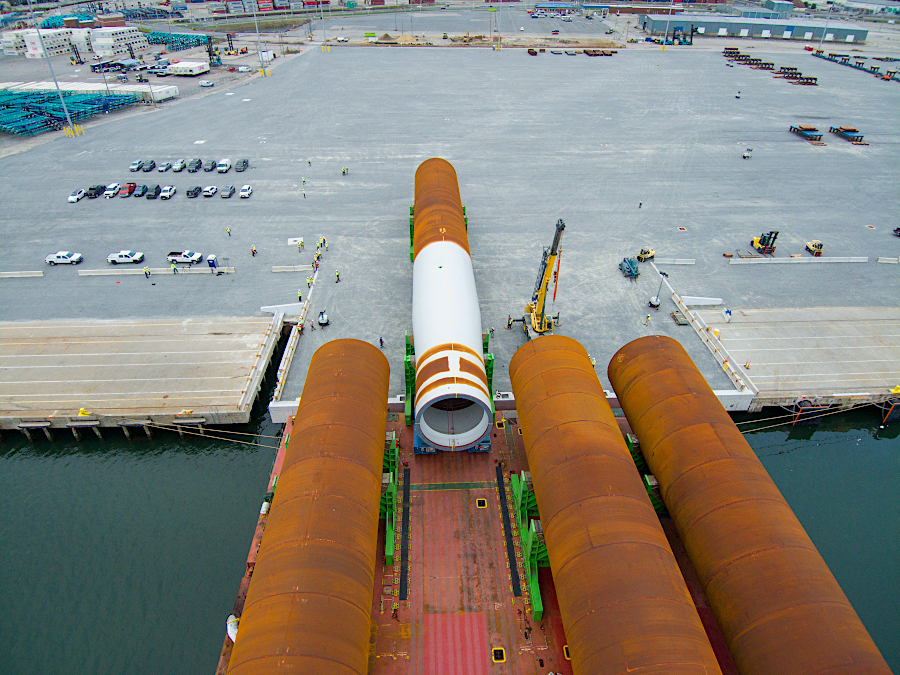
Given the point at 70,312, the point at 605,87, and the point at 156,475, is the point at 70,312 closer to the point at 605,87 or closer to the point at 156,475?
the point at 156,475

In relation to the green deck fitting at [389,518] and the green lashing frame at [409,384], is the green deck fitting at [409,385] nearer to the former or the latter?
the green lashing frame at [409,384]

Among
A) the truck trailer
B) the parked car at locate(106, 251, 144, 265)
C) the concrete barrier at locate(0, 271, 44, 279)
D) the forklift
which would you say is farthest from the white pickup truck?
the truck trailer

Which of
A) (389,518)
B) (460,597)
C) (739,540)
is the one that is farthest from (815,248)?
(389,518)

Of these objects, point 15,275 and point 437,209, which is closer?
point 437,209

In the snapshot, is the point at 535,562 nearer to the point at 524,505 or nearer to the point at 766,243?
the point at 524,505

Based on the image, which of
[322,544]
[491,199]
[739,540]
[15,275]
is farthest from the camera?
[491,199]

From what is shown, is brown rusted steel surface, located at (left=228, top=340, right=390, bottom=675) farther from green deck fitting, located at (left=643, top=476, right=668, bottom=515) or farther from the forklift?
the forklift

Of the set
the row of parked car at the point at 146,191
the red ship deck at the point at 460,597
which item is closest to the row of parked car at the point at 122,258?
the row of parked car at the point at 146,191
